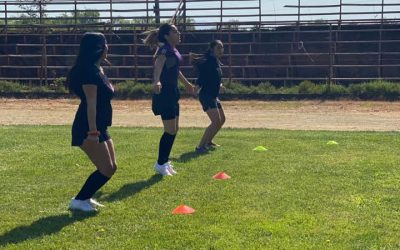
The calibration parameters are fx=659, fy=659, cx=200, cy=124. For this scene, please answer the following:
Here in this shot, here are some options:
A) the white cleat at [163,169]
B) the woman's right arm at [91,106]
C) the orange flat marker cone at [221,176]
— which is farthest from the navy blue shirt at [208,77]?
the woman's right arm at [91,106]

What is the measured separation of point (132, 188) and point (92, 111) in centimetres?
172

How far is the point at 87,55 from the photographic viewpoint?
20.3ft

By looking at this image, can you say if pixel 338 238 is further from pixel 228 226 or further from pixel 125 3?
pixel 125 3

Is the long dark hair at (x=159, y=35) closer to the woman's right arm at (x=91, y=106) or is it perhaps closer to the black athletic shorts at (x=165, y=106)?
the black athletic shorts at (x=165, y=106)

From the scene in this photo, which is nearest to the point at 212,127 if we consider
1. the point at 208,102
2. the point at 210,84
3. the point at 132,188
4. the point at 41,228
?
the point at 208,102

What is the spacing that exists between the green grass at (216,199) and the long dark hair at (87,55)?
Answer: 1.33m

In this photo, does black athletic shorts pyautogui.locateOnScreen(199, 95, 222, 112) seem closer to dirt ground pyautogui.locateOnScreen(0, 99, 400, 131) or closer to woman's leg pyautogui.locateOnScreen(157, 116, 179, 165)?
woman's leg pyautogui.locateOnScreen(157, 116, 179, 165)

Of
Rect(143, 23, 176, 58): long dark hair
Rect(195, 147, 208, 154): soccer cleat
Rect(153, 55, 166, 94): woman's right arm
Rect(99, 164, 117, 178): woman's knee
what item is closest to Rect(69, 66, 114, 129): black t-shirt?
Rect(99, 164, 117, 178): woman's knee

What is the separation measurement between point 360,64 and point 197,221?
20.8 m

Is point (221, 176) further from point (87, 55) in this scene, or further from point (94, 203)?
point (87, 55)

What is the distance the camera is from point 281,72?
26.2 meters

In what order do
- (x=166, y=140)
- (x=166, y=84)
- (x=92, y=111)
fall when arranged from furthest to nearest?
(x=166, y=140)
(x=166, y=84)
(x=92, y=111)

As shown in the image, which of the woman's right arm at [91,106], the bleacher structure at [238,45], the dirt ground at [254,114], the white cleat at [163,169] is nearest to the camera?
the woman's right arm at [91,106]

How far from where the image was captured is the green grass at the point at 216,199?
17.9 ft
